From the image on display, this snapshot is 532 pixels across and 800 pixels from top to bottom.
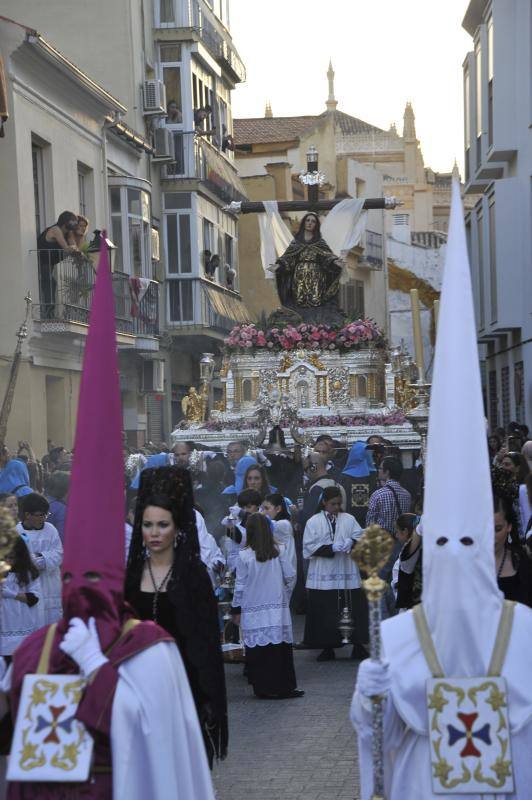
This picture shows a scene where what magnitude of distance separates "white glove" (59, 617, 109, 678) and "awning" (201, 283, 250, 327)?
29353mm

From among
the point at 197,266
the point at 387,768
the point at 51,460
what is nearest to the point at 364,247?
the point at 197,266

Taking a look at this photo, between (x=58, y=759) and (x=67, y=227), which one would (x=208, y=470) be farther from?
(x=58, y=759)

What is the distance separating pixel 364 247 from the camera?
49688 millimetres

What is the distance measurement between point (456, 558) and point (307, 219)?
1972cm

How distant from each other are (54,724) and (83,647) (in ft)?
0.89

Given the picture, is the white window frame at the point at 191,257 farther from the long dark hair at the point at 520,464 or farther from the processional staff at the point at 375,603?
the processional staff at the point at 375,603

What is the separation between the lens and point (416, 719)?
4.50 m

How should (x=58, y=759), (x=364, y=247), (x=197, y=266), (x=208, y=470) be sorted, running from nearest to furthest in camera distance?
(x=58, y=759), (x=208, y=470), (x=197, y=266), (x=364, y=247)

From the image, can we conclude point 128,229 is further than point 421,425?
Yes

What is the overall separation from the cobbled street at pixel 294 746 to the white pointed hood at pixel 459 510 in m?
2.98

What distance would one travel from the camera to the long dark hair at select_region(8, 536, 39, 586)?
316 inches

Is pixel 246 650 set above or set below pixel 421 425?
below

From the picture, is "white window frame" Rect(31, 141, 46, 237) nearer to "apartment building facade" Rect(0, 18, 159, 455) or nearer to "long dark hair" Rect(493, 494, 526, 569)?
→ "apartment building facade" Rect(0, 18, 159, 455)

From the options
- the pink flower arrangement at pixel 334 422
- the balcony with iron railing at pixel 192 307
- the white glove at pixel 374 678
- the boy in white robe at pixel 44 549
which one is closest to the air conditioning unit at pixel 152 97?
the balcony with iron railing at pixel 192 307
